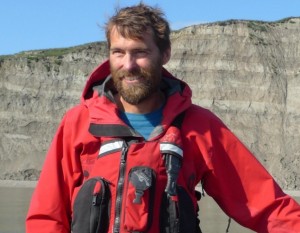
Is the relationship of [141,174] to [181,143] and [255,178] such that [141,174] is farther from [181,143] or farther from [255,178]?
[255,178]

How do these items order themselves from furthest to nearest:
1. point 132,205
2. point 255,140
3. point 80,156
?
point 255,140, point 80,156, point 132,205

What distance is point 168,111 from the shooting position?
304 centimetres

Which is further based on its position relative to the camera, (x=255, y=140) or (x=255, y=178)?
(x=255, y=140)

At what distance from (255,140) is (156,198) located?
176 ft

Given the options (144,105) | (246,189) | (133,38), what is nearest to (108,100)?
(144,105)

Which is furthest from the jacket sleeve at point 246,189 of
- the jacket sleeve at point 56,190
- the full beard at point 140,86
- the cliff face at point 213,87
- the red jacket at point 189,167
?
the cliff face at point 213,87

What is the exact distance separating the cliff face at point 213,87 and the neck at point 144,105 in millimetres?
51650

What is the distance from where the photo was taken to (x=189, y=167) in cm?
301

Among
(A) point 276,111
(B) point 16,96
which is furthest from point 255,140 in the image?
(B) point 16,96

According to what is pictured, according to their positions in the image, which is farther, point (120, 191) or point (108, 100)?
point (108, 100)

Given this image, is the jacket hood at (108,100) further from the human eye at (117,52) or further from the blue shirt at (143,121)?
the human eye at (117,52)

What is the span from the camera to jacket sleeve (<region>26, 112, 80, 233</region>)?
2.96m

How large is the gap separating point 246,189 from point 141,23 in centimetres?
73

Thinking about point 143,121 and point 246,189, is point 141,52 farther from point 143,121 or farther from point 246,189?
point 246,189
